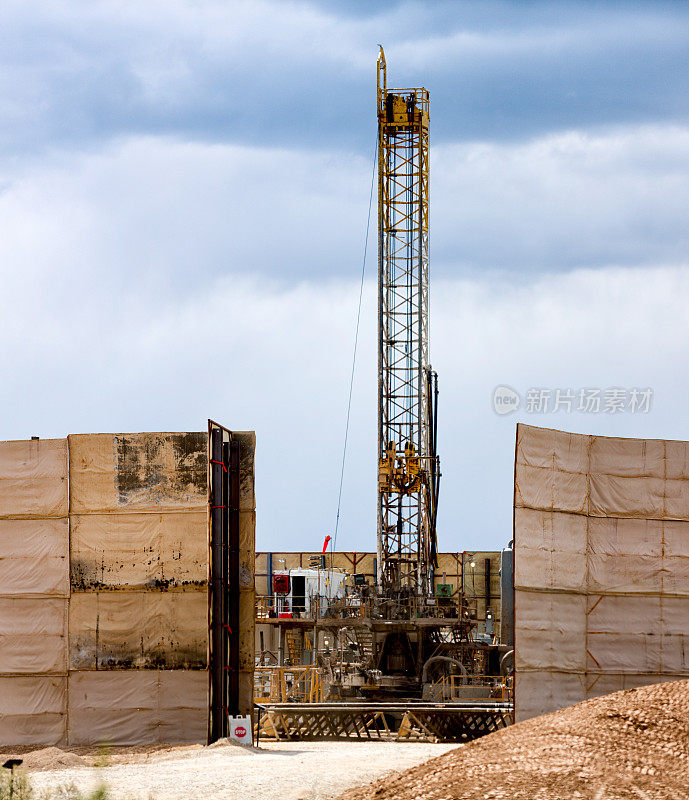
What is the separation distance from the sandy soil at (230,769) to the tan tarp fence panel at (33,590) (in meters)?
1.49

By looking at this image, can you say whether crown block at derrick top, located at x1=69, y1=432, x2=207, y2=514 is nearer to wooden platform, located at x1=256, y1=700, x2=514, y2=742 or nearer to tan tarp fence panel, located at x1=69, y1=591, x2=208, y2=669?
tan tarp fence panel, located at x1=69, y1=591, x2=208, y2=669

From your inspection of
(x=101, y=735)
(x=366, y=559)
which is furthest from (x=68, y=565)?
(x=366, y=559)

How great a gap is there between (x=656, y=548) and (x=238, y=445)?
8765 millimetres

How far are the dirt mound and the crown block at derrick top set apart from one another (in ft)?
32.1

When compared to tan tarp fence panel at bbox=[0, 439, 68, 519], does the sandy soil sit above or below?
below

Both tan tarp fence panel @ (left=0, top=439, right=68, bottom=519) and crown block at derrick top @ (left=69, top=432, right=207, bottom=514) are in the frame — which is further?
tan tarp fence panel @ (left=0, top=439, right=68, bottom=519)

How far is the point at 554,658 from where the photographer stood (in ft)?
71.1

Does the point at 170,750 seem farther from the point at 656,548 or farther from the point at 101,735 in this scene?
the point at 656,548

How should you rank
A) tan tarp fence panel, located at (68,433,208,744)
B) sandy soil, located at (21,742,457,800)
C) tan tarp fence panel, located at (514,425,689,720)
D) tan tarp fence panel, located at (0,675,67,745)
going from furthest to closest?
1. tan tarp fence panel, located at (0,675,67,745)
2. tan tarp fence panel, located at (68,433,208,744)
3. tan tarp fence panel, located at (514,425,689,720)
4. sandy soil, located at (21,742,457,800)

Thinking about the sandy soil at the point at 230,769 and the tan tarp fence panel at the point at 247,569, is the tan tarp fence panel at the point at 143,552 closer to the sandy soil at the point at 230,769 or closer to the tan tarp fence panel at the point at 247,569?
the tan tarp fence panel at the point at 247,569

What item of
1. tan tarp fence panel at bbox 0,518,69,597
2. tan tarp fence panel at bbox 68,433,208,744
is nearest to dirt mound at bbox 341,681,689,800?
tan tarp fence panel at bbox 68,433,208,744

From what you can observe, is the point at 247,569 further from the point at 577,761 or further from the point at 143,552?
the point at 577,761

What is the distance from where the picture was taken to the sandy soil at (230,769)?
1536cm

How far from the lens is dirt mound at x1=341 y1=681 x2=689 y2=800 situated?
447 inches
